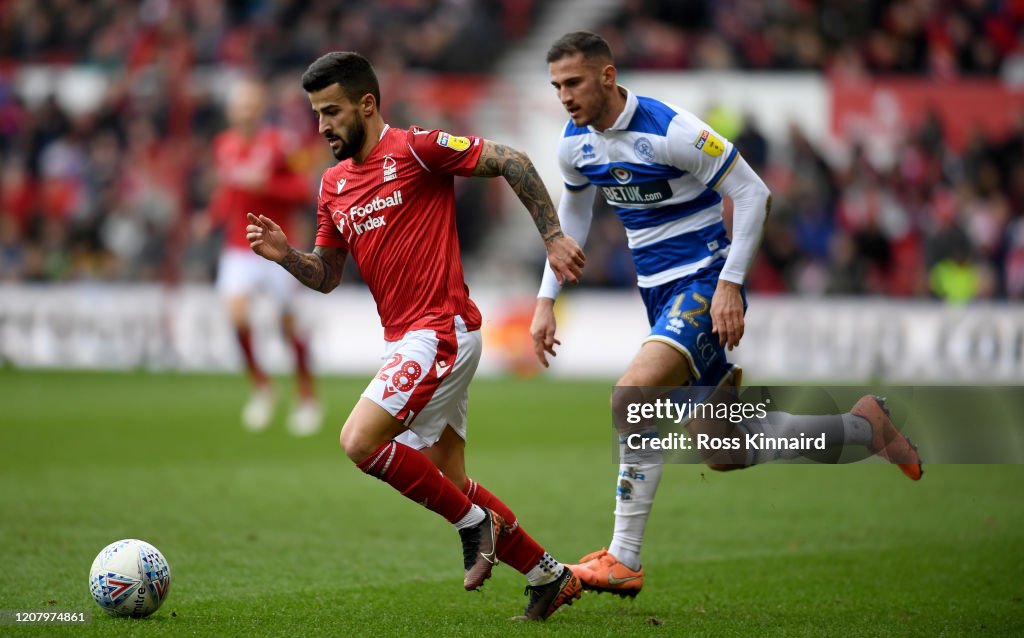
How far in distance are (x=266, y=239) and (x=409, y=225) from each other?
0.58 metres

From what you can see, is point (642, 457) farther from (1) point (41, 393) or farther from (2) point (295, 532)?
(1) point (41, 393)

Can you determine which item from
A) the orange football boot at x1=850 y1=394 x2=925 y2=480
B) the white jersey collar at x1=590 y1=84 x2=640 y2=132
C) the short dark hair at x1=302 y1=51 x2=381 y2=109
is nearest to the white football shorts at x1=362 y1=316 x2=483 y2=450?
the short dark hair at x1=302 y1=51 x2=381 y2=109

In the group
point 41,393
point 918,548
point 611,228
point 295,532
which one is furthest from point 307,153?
point 918,548

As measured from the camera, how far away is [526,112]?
23031mm

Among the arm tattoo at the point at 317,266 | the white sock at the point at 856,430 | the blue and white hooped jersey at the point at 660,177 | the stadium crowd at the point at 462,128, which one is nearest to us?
the arm tattoo at the point at 317,266

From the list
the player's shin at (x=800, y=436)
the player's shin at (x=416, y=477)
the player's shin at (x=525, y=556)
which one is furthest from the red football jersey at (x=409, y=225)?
the player's shin at (x=800, y=436)

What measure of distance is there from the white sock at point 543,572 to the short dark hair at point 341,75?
79.3 inches

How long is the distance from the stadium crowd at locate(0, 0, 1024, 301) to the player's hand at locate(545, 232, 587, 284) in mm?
13683

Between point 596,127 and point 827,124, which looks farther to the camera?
point 827,124

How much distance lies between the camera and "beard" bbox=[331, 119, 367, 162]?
545 cm

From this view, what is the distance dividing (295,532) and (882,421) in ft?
10.7

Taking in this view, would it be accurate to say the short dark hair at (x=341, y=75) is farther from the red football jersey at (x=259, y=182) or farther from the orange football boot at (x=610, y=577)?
the red football jersey at (x=259, y=182)

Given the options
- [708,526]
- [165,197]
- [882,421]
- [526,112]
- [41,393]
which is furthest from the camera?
[526,112]

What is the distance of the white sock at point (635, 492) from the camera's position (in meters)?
5.86
